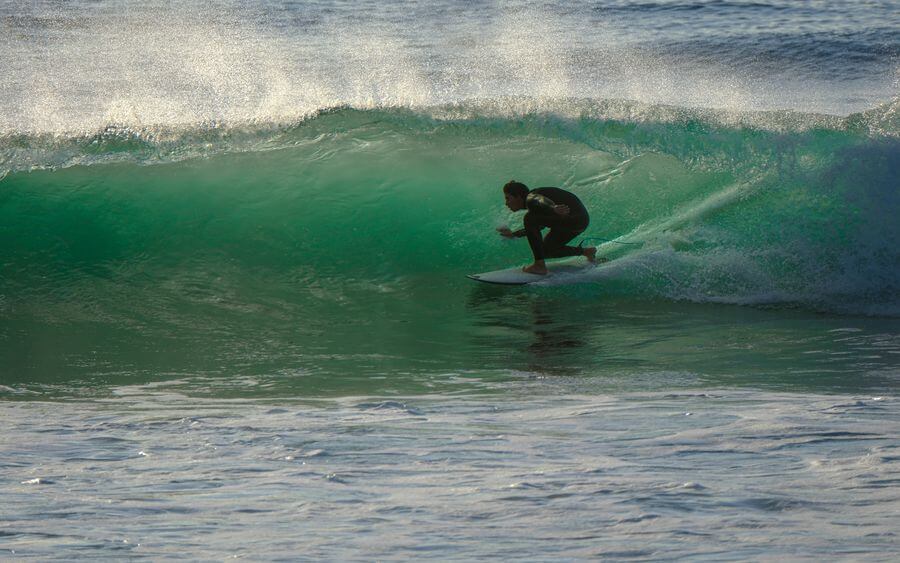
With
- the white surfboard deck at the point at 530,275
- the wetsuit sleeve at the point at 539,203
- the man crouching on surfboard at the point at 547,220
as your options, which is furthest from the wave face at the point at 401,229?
the wetsuit sleeve at the point at 539,203

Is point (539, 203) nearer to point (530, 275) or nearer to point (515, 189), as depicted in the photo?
point (515, 189)

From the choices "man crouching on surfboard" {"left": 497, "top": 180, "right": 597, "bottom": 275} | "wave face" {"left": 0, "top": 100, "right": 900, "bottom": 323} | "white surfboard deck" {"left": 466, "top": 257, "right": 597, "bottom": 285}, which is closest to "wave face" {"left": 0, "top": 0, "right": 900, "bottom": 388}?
"wave face" {"left": 0, "top": 100, "right": 900, "bottom": 323}

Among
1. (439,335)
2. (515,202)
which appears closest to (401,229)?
(515,202)

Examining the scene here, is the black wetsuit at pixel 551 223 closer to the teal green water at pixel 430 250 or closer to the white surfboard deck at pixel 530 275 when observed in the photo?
the white surfboard deck at pixel 530 275

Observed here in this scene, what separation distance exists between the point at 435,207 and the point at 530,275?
176 centimetres

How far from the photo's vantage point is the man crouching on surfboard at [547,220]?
790cm

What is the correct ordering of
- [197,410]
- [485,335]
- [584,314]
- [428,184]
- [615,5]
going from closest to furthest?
[197,410], [485,335], [584,314], [428,184], [615,5]

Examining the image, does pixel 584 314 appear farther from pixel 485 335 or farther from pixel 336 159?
pixel 336 159

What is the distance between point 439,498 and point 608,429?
3.73 feet

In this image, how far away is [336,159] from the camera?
9961 millimetres

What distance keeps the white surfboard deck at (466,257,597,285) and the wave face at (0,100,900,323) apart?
183mm

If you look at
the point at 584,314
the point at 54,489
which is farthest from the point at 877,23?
the point at 54,489

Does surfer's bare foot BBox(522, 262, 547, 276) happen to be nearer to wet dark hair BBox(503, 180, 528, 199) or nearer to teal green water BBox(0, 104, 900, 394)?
teal green water BBox(0, 104, 900, 394)

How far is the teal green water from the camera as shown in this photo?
662 cm
